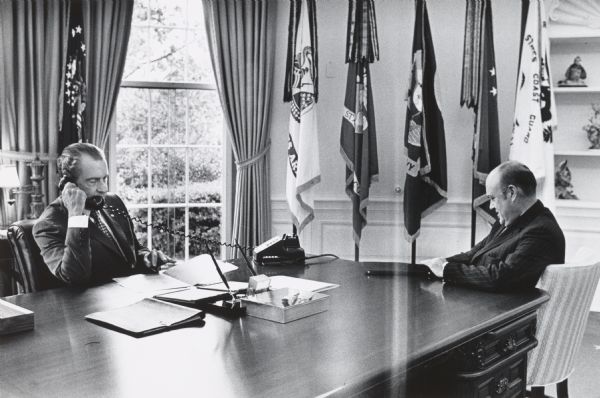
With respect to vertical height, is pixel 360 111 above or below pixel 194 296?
above

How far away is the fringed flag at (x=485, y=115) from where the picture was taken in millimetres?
4203

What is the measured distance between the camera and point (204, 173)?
4730 millimetres

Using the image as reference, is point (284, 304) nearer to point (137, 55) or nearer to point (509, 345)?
point (509, 345)

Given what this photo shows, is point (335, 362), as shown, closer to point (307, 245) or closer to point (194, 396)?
point (194, 396)

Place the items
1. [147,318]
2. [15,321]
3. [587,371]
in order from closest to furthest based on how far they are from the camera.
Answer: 1. [15,321]
2. [147,318]
3. [587,371]

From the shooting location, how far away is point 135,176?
4.59 m

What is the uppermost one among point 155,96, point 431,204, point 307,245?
point 155,96

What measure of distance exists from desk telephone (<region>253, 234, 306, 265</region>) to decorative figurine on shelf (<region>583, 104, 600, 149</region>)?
2.67 m

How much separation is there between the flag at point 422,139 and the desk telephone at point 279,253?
1617mm

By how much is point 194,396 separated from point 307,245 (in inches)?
135

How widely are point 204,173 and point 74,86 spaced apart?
110 centimetres

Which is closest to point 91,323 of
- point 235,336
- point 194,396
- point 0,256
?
point 235,336

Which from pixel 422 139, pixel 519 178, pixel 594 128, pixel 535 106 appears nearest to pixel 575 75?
pixel 594 128

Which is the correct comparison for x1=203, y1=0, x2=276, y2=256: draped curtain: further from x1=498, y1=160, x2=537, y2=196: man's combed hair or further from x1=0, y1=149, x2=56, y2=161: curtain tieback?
x1=498, y1=160, x2=537, y2=196: man's combed hair
